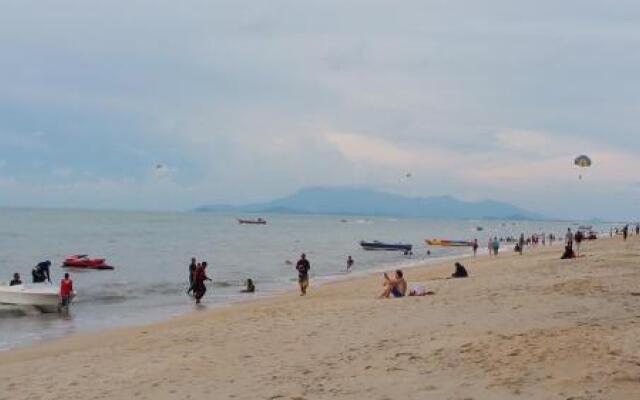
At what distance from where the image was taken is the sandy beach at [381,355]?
827cm

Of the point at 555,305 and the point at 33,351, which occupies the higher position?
the point at 555,305

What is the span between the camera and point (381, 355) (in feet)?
33.1

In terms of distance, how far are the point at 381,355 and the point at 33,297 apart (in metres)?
17.2

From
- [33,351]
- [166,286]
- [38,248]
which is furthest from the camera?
[38,248]

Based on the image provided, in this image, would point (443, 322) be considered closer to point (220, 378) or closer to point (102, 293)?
point (220, 378)

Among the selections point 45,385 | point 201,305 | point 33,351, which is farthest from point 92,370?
point 201,305

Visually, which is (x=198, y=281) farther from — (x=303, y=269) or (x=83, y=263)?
(x=83, y=263)

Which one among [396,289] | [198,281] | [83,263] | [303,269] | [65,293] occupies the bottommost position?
[83,263]

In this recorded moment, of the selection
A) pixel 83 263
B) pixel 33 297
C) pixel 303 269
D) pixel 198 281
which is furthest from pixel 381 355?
pixel 83 263

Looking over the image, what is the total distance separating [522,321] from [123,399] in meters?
6.52

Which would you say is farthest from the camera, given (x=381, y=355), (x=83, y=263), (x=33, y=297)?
(x=83, y=263)

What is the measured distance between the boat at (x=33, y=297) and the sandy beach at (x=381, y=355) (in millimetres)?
7524

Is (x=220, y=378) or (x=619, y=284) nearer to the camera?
(x=220, y=378)

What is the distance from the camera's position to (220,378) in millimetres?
9711
